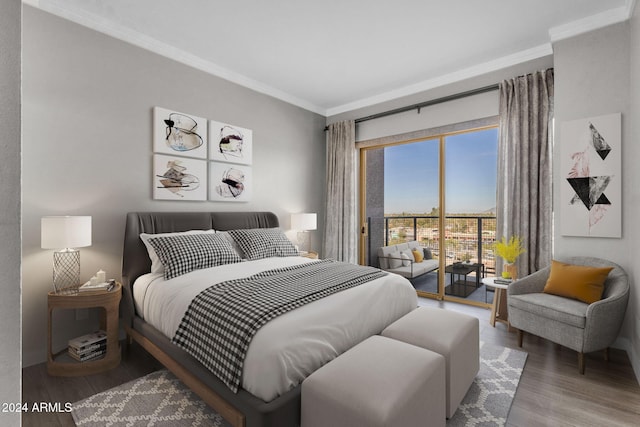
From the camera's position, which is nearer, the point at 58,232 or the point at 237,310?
the point at 237,310

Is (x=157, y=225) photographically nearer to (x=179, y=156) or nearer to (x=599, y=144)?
(x=179, y=156)

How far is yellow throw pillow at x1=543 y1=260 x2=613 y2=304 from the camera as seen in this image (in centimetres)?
251

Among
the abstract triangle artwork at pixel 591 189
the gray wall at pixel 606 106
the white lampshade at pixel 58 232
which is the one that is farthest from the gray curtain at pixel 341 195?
the white lampshade at pixel 58 232

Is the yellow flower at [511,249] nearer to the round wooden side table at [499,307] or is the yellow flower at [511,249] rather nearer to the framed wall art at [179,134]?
the round wooden side table at [499,307]

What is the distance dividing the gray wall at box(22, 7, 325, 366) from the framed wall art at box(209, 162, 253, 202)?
149 mm

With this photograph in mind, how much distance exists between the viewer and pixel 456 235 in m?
4.14

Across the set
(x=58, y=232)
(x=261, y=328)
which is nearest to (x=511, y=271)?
(x=261, y=328)

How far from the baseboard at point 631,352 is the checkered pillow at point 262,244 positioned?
3.01 metres

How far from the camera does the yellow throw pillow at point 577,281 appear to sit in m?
2.51

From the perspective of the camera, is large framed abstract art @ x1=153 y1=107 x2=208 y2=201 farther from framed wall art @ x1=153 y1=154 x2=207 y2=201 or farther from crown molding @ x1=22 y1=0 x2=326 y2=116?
crown molding @ x1=22 y1=0 x2=326 y2=116

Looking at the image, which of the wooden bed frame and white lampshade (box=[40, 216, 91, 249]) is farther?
white lampshade (box=[40, 216, 91, 249])

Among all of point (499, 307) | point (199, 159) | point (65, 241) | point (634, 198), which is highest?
point (199, 159)

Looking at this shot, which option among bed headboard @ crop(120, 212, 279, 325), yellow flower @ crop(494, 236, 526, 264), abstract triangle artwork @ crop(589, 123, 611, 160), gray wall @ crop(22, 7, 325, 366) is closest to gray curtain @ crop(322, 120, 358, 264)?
bed headboard @ crop(120, 212, 279, 325)

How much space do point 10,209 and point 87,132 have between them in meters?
2.55
